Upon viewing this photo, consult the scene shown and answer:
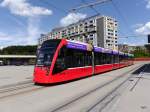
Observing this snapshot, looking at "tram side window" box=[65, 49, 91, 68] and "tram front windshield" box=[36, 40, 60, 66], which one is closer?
"tram front windshield" box=[36, 40, 60, 66]

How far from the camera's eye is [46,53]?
1700 cm

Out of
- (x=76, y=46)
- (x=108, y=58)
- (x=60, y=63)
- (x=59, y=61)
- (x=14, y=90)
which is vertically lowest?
(x=14, y=90)

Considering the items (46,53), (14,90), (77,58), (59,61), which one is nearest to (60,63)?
(59,61)

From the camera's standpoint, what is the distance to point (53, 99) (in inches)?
437

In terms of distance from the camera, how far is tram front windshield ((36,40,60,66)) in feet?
54.7

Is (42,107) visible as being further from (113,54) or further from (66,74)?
(113,54)

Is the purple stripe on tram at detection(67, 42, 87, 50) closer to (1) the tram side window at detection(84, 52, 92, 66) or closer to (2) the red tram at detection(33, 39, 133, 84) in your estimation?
(2) the red tram at detection(33, 39, 133, 84)

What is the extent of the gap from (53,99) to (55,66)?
18.3 feet

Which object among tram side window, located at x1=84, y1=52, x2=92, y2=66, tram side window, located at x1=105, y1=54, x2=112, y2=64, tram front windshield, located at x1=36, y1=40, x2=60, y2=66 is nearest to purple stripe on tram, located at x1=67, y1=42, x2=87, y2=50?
tram side window, located at x1=84, y1=52, x2=92, y2=66

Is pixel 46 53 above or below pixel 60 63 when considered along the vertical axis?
above

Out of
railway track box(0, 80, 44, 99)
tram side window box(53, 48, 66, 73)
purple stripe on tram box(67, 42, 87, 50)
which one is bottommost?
railway track box(0, 80, 44, 99)

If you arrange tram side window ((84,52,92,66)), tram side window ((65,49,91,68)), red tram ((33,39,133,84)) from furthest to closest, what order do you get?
1. tram side window ((84,52,92,66))
2. tram side window ((65,49,91,68))
3. red tram ((33,39,133,84))

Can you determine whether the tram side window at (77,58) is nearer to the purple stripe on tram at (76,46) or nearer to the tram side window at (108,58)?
the purple stripe on tram at (76,46)

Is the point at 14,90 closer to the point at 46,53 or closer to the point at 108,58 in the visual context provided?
the point at 46,53
